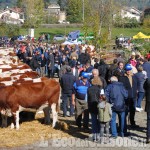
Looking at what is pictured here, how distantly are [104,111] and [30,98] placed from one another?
2773 mm

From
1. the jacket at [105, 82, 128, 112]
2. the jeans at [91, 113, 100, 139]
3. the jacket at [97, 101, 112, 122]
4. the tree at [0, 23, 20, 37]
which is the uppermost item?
the jacket at [105, 82, 128, 112]

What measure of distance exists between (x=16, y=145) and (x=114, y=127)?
2577 millimetres

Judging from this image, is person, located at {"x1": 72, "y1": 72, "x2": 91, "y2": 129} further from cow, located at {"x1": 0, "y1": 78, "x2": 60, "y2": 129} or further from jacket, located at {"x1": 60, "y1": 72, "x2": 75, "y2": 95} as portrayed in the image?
jacket, located at {"x1": 60, "y1": 72, "x2": 75, "y2": 95}

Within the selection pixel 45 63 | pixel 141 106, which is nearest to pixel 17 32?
pixel 45 63

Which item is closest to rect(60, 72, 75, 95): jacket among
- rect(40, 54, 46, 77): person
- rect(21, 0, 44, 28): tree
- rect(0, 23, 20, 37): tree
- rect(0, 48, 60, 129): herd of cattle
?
rect(0, 48, 60, 129): herd of cattle

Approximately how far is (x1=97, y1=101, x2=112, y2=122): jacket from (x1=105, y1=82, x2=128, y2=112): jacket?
1.15 feet

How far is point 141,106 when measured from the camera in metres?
14.9

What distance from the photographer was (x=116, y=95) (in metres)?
10.5

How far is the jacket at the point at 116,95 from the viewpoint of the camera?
10.5 meters

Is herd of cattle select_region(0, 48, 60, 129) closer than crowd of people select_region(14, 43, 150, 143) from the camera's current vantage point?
No

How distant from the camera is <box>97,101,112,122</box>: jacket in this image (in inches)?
398

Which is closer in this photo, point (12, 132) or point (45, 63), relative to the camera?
point (12, 132)

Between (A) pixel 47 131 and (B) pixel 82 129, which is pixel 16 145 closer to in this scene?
(A) pixel 47 131

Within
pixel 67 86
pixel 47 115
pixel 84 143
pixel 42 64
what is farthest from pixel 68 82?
pixel 42 64
